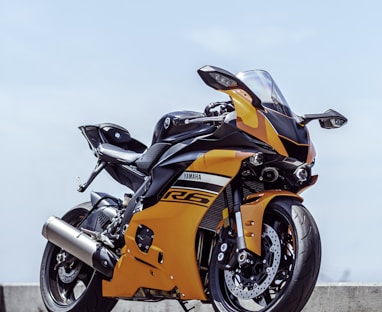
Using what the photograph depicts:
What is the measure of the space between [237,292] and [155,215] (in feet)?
3.25

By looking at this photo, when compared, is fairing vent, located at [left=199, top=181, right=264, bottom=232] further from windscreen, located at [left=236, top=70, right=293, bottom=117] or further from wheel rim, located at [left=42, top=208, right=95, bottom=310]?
wheel rim, located at [left=42, top=208, right=95, bottom=310]

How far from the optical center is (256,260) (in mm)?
6500

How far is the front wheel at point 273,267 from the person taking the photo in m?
6.25

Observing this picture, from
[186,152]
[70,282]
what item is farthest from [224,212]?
[70,282]

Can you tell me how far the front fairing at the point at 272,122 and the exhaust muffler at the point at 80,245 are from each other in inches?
68.8

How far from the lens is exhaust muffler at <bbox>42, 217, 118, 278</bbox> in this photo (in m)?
7.79

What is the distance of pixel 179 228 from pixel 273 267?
0.87 meters

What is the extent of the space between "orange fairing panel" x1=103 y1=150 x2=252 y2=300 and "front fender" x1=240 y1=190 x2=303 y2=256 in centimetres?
26

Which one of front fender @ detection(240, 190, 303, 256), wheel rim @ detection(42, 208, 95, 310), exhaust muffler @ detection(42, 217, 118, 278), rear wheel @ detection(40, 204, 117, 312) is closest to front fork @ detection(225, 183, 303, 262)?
front fender @ detection(240, 190, 303, 256)

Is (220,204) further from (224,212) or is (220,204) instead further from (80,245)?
(80,245)

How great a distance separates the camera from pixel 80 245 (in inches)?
320

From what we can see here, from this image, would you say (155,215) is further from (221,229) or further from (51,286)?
(51,286)

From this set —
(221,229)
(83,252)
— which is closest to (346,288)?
(221,229)

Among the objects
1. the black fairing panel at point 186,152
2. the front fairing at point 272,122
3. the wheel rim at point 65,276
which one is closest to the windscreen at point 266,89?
the front fairing at point 272,122
